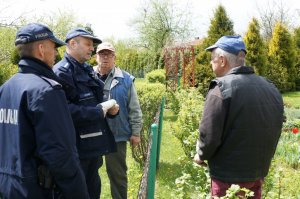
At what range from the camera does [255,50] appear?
60.8 feet

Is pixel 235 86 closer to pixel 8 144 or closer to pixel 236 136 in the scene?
pixel 236 136

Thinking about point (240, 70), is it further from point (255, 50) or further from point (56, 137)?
point (255, 50)

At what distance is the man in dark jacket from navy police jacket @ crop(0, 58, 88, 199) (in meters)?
1.08

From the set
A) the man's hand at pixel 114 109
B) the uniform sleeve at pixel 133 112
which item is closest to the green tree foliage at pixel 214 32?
the uniform sleeve at pixel 133 112

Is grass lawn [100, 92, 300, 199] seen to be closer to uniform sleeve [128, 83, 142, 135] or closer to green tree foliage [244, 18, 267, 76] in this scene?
uniform sleeve [128, 83, 142, 135]

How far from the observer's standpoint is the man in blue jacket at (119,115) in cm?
423

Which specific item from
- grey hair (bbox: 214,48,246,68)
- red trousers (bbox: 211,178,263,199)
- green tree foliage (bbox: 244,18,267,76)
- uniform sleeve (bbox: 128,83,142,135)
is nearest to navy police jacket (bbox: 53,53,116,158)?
uniform sleeve (bbox: 128,83,142,135)

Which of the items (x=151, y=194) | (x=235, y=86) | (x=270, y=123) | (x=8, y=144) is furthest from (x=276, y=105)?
(x=8, y=144)

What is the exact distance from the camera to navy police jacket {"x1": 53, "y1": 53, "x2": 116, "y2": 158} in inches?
Answer: 123

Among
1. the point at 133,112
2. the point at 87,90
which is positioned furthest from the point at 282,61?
the point at 87,90

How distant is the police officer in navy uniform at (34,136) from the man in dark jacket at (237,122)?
108 centimetres

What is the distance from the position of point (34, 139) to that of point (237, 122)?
149 centimetres

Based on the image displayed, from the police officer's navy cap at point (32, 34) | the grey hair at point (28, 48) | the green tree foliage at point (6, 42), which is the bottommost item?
the grey hair at point (28, 48)

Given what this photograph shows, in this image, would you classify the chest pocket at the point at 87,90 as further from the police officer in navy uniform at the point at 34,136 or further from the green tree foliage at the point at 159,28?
the green tree foliage at the point at 159,28
